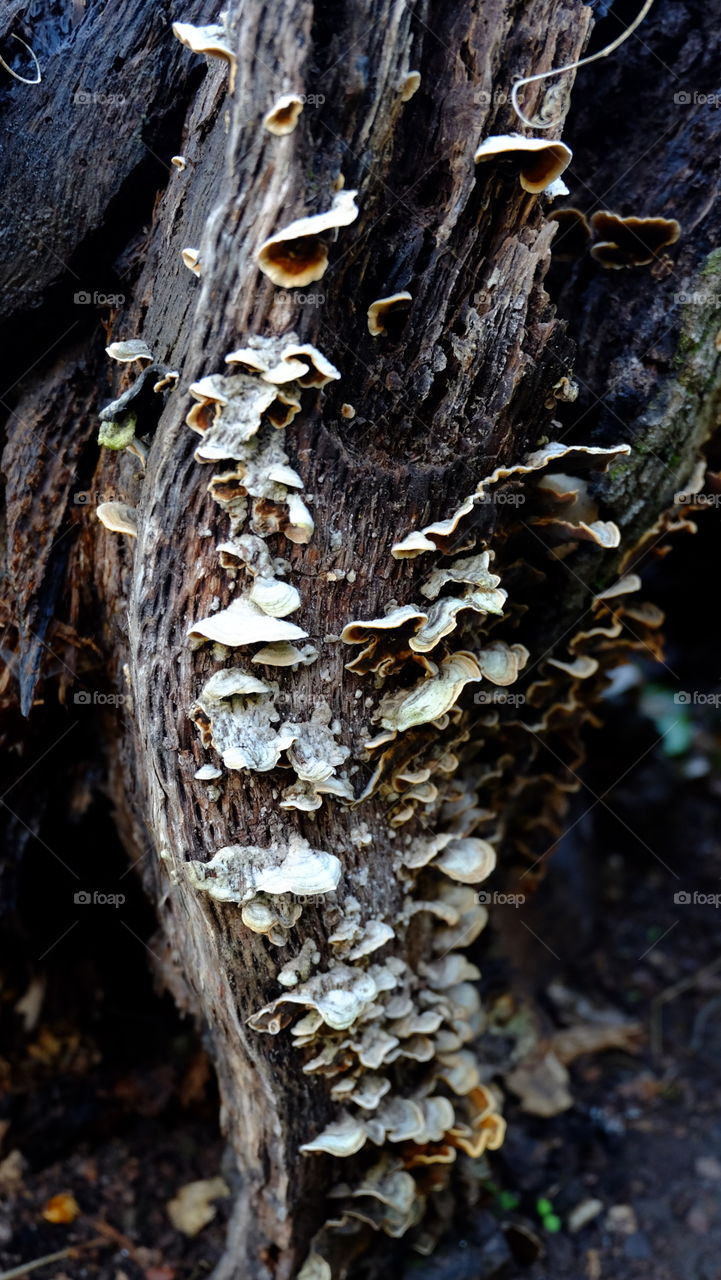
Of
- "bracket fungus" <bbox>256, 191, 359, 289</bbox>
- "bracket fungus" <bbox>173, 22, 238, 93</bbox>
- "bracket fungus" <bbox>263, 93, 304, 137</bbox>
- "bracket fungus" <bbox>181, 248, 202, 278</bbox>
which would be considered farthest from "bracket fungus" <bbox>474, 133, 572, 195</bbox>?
"bracket fungus" <bbox>181, 248, 202, 278</bbox>

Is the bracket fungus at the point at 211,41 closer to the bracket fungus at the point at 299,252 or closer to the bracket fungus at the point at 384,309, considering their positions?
the bracket fungus at the point at 299,252

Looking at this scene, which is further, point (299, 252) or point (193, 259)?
point (193, 259)

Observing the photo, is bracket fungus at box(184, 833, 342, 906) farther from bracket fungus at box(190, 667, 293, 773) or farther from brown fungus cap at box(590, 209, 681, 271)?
brown fungus cap at box(590, 209, 681, 271)

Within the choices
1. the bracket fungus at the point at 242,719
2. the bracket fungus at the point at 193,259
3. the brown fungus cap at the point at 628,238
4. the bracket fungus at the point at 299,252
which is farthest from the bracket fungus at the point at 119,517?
the brown fungus cap at the point at 628,238

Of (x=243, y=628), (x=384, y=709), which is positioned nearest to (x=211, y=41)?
(x=243, y=628)

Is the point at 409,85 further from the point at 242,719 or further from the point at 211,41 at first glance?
the point at 242,719

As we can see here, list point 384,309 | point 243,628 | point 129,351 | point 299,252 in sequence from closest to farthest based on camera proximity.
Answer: point 299,252 < point 243,628 < point 384,309 < point 129,351
